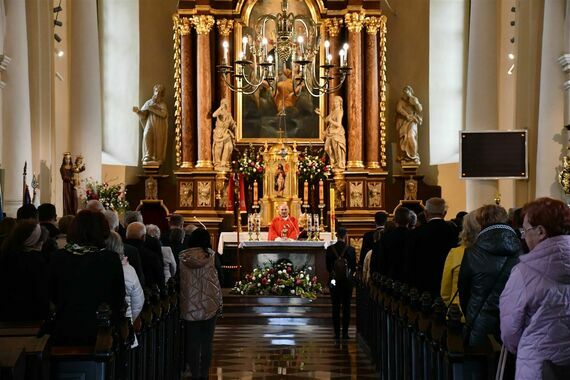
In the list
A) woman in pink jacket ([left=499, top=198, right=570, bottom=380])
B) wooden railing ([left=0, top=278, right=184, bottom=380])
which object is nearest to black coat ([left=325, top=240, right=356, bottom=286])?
wooden railing ([left=0, top=278, right=184, bottom=380])

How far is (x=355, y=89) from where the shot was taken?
2314 centimetres

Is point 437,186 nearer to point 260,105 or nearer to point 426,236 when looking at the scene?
point 260,105

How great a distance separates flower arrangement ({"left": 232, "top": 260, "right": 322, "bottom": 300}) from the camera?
1798 cm

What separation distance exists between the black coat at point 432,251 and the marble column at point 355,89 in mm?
14169

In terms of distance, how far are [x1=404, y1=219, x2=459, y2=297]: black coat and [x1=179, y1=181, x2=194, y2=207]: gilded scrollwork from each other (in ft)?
47.3

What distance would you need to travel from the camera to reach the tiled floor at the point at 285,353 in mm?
12047

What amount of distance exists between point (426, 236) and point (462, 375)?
2.64 m

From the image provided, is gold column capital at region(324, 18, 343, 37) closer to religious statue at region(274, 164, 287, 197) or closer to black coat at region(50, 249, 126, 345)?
religious statue at region(274, 164, 287, 197)

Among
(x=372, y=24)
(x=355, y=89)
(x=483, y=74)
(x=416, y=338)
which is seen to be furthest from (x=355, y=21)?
(x=416, y=338)

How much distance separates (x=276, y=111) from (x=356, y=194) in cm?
263

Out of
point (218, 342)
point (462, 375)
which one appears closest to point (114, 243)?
point (462, 375)

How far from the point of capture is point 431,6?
2459cm

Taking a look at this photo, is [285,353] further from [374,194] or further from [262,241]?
[374,194]

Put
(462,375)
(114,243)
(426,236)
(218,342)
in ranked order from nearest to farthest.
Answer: (462,375) → (114,243) → (426,236) → (218,342)
